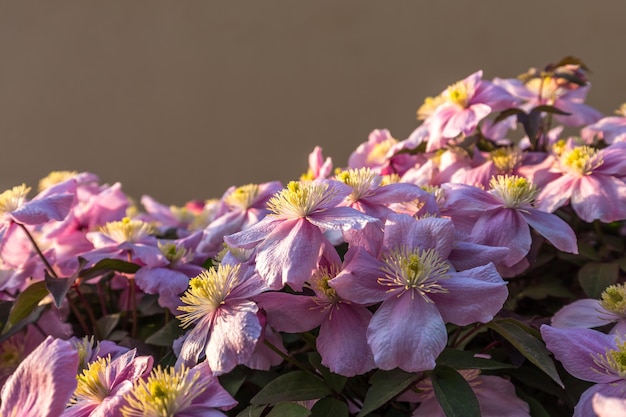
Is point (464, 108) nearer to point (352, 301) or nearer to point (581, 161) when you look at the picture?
point (581, 161)

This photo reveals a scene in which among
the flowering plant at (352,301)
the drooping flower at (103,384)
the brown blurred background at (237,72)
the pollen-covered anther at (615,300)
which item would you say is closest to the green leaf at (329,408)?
the flowering plant at (352,301)

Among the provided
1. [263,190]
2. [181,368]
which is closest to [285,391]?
[181,368]

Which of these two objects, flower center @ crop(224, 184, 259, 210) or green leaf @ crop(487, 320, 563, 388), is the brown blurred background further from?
green leaf @ crop(487, 320, 563, 388)

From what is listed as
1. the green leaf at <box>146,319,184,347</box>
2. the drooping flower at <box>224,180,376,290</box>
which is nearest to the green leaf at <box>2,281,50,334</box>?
the green leaf at <box>146,319,184,347</box>

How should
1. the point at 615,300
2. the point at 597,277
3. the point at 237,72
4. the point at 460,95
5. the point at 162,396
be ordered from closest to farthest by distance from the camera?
1. the point at 162,396
2. the point at 615,300
3. the point at 597,277
4. the point at 460,95
5. the point at 237,72

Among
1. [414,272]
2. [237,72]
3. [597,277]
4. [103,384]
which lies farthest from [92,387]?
[237,72]

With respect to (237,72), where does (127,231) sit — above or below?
above
